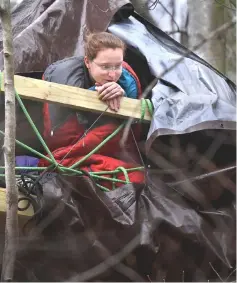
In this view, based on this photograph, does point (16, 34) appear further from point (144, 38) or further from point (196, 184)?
point (196, 184)

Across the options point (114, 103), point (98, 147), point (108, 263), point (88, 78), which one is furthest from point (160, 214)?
point (88, 78)

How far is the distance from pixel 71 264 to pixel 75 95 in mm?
637

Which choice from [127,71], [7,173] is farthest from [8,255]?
[127,71]

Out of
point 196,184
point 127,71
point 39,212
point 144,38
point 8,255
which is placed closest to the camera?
point 8,255

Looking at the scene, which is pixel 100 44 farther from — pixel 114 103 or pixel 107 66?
pixel 114 103

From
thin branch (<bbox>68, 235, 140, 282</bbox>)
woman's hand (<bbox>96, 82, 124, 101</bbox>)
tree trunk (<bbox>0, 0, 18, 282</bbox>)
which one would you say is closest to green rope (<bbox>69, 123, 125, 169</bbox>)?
woman's hand (<bbox>96, 82, 124, 101</bbox>)

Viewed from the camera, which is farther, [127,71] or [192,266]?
[127,71]

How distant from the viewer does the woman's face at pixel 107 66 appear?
2766 mm

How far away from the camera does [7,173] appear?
6.90 ft

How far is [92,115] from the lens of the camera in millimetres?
2730

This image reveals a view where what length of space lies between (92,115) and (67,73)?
23cm

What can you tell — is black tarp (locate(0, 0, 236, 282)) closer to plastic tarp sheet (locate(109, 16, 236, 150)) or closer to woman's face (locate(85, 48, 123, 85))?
plastic tarp sheet (locate(109, 16, 236, 150))

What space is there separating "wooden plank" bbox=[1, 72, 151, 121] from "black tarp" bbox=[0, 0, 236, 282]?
0.13 metres

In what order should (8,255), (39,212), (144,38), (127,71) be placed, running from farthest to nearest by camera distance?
(144,38), (127,71), (39,212), (8,255)
